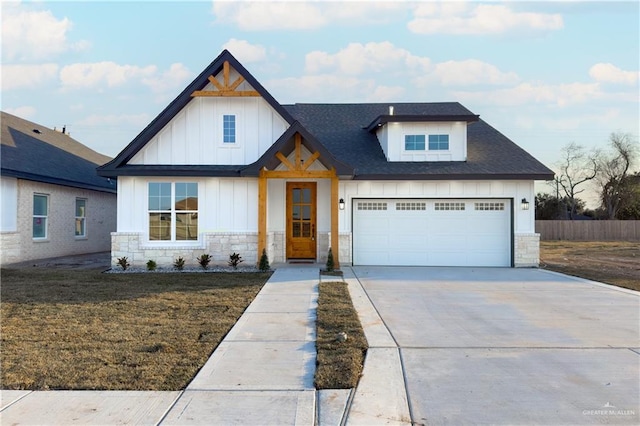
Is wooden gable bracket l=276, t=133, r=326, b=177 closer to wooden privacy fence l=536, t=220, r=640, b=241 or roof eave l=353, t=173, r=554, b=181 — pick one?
roof eave l=353, t=173, r=554, b=181

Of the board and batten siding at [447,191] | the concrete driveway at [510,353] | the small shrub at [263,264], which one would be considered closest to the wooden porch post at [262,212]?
the small shrub at [263,264]

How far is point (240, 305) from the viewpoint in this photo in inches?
328

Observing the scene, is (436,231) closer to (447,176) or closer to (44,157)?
(447,176)

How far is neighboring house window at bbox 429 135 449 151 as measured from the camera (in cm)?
1540

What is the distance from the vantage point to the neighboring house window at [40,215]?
15969 millimetres

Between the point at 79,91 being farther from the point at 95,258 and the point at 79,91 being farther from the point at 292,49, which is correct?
the point at 292,49

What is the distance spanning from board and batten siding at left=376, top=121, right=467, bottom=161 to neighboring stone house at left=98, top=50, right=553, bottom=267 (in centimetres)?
3

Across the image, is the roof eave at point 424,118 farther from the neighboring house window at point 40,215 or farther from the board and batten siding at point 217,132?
the neighboring house window at point 40,215

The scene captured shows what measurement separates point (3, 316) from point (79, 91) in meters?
17.2

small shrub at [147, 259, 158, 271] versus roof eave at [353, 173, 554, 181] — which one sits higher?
roof eave at [353, 173, 554, 181]

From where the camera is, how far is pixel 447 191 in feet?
47.6

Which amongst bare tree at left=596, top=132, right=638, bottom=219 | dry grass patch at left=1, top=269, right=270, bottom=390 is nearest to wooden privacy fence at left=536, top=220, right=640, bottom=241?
bare tree at left=596, top=132, right=638, bottom=219

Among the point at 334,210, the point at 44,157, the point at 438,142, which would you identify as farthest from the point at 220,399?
the point at 44,157

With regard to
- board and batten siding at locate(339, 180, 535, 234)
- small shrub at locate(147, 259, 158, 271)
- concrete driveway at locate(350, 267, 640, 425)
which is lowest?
concrete driveway at locate(350, 267, 640, 425)
